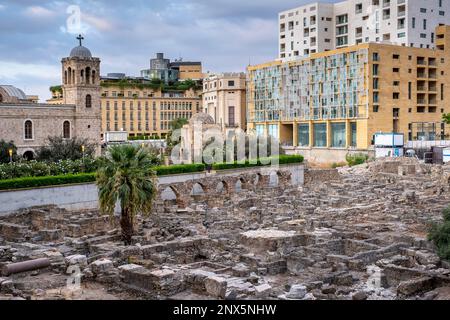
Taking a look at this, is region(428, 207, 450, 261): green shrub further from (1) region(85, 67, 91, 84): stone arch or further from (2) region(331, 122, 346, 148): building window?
(2) region(331, 122, 346, 148): building window

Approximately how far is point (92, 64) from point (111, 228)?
3754 centimetres

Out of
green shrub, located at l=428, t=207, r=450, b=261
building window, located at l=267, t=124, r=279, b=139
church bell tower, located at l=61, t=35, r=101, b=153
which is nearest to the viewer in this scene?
green shrub, located at l=428, t=207, r=450, b=261

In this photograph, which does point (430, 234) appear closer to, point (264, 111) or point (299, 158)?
point (299, 158)

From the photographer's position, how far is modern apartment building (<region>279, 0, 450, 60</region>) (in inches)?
3344

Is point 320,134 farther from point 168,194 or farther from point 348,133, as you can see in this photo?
point 168,194

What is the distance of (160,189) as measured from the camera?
1705 inches

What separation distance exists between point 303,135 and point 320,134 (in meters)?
3.70

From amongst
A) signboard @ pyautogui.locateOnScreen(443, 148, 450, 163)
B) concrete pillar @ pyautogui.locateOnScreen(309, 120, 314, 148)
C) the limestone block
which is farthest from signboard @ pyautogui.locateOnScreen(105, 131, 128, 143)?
the limestone block

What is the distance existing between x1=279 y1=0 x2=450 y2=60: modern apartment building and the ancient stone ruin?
144ft

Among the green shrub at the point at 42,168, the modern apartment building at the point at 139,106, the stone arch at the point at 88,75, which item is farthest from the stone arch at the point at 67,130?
the modern apartment building at the point at 139,106

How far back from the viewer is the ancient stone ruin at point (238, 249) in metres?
20.2

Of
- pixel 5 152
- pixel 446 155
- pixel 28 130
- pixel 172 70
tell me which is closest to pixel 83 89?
pixel 28 130
